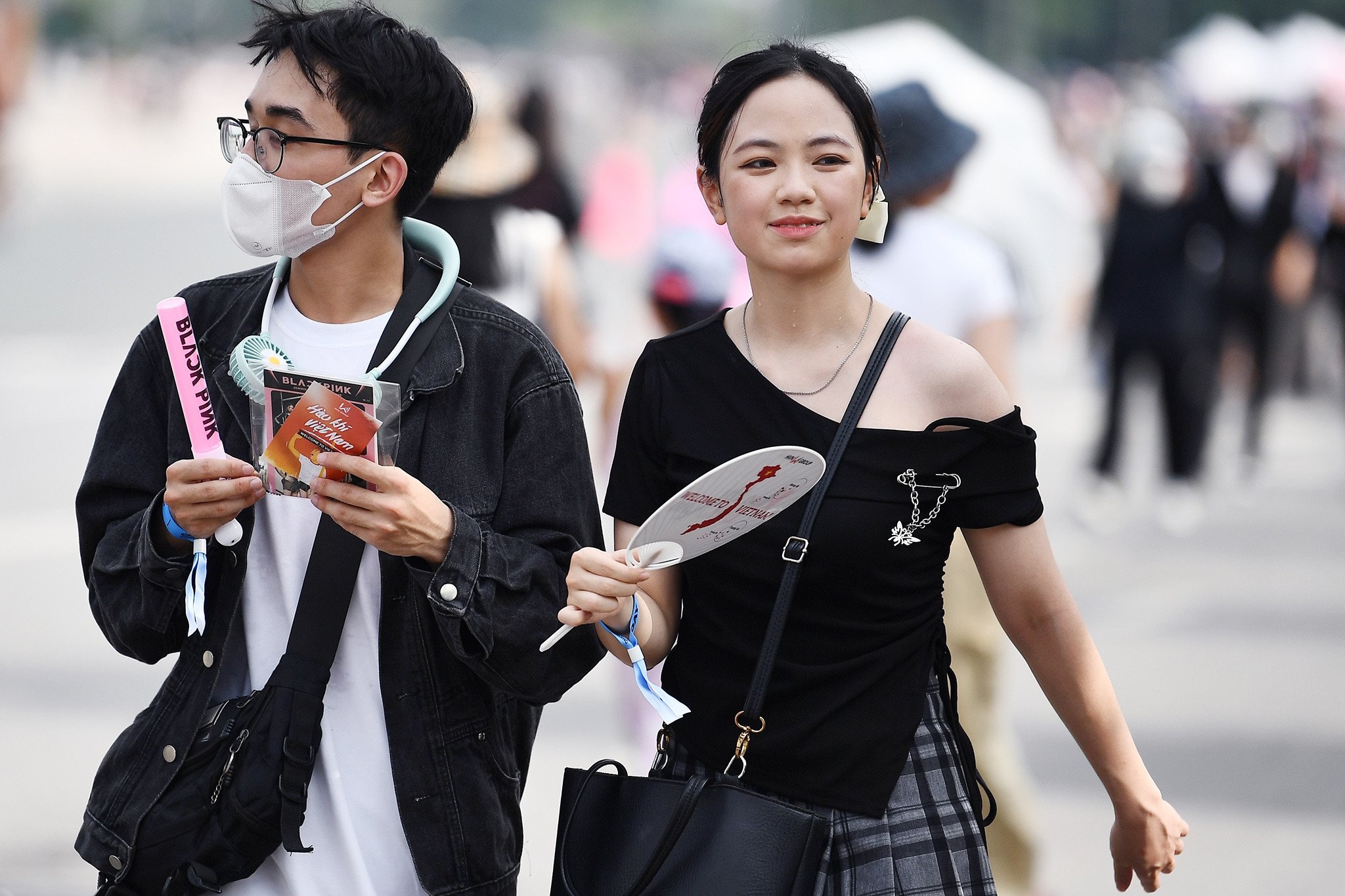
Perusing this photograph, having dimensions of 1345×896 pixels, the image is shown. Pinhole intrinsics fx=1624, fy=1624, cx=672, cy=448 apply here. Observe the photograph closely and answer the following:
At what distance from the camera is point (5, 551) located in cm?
755

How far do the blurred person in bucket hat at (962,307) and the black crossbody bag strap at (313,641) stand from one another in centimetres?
201

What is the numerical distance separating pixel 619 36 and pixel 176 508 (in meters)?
107

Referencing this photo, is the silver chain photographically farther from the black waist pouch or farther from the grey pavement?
the grey pavement

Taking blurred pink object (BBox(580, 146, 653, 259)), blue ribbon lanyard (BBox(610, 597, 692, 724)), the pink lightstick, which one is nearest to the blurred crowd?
blurred pink object (BBox(580, 146, 653, 259))

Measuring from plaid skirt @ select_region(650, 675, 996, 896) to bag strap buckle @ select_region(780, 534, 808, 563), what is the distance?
31 cm

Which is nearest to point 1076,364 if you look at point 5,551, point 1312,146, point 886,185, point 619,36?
point 1312,146

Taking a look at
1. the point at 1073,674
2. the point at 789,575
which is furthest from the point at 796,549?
the point at 1073,674

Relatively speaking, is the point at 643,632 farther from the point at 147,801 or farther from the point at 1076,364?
the point at 1076,364

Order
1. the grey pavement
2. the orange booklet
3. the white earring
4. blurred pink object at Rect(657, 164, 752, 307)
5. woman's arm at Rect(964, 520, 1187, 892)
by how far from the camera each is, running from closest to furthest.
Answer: the orange booklet → woman's arm at Rect(964, 520, 1187, 892) → the white earring → the grey pavement → blurred pink object at Rect(657, 164, 752, 307)

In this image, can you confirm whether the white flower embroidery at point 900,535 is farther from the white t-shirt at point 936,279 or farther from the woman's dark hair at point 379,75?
the white t-shirt at point 936,279

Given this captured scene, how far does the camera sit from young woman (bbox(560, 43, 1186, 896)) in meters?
2.29

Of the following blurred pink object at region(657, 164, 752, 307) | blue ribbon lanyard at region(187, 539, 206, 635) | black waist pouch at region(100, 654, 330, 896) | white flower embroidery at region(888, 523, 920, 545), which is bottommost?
black waist pouch at region(100, 654, 330, 896)

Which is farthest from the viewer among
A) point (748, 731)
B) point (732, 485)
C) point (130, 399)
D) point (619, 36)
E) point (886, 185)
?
point (619, 36)

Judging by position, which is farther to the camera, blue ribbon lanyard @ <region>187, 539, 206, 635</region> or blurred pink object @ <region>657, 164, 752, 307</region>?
blurred pink object @ <region>657, 164, 752, 307</region>
